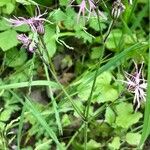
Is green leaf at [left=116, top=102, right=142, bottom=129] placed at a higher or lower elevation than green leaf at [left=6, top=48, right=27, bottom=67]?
lower

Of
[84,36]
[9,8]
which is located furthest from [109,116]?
[9,8]

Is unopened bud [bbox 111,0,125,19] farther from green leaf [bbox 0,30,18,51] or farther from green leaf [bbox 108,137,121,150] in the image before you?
green leaf [bbox 0,30,18,51]

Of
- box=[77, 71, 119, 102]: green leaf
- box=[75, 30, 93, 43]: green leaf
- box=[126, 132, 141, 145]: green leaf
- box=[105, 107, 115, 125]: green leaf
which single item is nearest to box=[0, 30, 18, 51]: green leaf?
box=[75, 30, 93, 43]: green leaf

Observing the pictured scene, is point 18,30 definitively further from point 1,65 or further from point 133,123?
point 133,123

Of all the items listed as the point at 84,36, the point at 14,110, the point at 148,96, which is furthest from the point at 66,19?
the point at 148,96

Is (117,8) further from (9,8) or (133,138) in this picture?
(9,8)

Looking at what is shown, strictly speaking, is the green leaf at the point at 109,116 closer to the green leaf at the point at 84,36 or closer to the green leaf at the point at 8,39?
the green leaf at the point at 84,36
